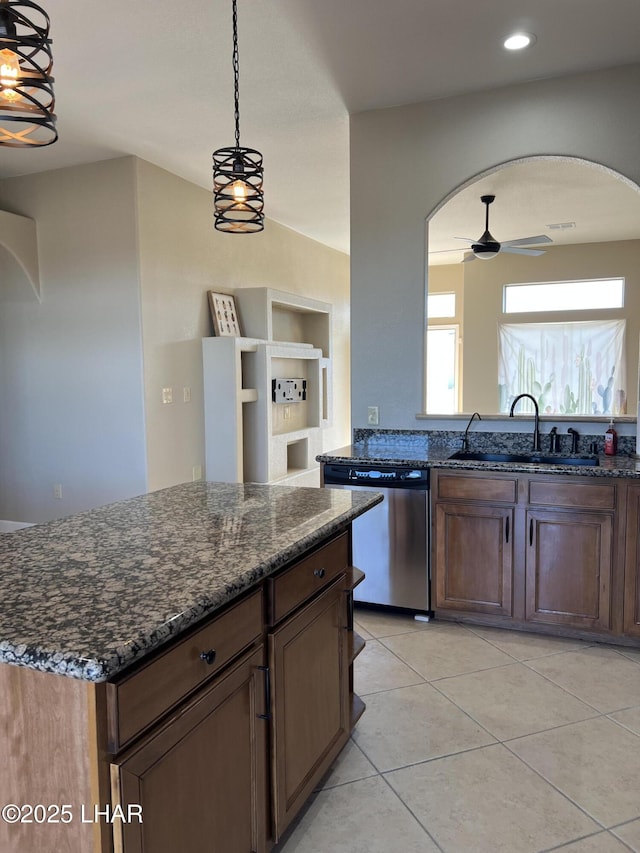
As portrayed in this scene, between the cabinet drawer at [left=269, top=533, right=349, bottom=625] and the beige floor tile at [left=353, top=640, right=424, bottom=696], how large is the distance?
0.86m

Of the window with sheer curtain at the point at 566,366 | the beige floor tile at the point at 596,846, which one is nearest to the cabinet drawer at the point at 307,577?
the beige floor tile at the point at 596,846

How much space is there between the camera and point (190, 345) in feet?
16.9

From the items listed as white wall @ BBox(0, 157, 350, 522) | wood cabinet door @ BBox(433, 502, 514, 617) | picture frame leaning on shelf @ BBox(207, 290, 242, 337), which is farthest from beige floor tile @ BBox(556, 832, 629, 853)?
picture frame leaning on shelf @ BBox(207, 290, 242, 337)

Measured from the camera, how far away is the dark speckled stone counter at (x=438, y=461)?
9.27 ft

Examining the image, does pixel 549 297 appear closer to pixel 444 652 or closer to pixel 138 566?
pixel 444 652

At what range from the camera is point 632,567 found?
2.79 meters

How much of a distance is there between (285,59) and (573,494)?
2.64 metres

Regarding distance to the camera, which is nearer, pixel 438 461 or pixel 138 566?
pixel 138 566

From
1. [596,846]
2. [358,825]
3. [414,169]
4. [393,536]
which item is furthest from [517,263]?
[358,825]

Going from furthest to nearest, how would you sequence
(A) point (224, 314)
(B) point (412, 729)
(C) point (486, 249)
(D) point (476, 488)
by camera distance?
(C) point (486, 249) < (A) point (224, 314) < (D) point (476, 488) < (B) point (412, 729)

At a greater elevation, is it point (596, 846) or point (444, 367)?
point (444, 367)

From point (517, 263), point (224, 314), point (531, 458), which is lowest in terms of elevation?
point (531, 458)

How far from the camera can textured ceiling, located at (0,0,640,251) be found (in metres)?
2.74

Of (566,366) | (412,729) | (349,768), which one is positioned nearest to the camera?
(349,768)
